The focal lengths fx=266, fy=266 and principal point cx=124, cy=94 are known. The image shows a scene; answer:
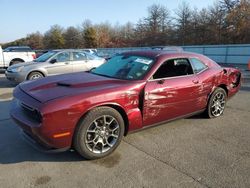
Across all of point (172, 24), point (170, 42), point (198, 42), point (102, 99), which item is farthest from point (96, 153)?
point (172, 24)

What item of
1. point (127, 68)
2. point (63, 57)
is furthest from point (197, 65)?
point (63, 57)

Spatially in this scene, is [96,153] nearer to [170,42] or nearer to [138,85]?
[138,85]

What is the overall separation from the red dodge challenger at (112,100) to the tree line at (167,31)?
33442 mm

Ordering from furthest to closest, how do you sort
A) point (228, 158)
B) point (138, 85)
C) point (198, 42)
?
point (198, 42)
point (138, 85)
point (228, 158)

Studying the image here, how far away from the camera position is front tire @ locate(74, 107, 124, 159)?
12.0 ft

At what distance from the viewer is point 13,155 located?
3994 millimetres

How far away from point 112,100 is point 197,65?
2.33m

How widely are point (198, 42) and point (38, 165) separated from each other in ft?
132

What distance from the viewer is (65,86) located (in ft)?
13.3

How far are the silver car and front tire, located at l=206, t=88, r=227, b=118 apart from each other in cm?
639

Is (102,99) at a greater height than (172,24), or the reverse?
(172,24)

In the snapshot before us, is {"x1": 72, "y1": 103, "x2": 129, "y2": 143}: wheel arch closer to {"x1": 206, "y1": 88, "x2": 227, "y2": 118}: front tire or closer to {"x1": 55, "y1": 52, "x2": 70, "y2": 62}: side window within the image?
{"x1": 206, "y1": 88, "x2": 227, "y2": 118}: front tire

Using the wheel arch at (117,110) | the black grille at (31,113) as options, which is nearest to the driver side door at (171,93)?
the wheel arch at (117,110)

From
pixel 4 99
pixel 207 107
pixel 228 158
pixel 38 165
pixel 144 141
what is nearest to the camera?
pixel 38 165
